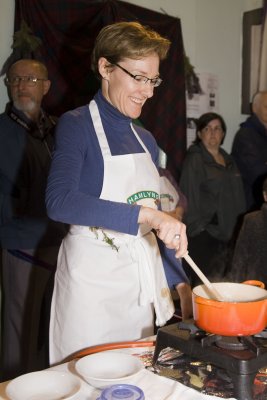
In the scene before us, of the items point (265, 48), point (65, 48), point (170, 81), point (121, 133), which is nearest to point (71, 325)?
point (121, 133)

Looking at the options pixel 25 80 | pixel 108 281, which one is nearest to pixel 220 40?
pixel 25 80

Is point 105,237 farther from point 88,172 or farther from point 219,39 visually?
point 219,39

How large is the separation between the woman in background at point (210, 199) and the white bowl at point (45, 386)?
233cm

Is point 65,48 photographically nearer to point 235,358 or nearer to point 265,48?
point 265,48

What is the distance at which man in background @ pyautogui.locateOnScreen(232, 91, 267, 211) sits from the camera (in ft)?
12.1

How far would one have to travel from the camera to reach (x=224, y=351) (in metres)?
1.05

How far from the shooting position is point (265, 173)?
3623mm

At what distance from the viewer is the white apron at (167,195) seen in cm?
268

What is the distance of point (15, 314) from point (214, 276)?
55.7 inches

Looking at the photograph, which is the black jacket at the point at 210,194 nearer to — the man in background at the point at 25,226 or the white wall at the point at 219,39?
the white wall at the point at 219,39

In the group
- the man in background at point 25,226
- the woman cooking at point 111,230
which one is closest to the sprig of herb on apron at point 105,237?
the woman cooking at point 111,230

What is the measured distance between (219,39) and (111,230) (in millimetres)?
2951

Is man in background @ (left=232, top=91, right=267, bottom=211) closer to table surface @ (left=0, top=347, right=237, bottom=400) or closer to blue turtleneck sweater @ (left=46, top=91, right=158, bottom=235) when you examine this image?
blue turtleneck sweater @ (left=46, top=91, right=158, bottom=235)

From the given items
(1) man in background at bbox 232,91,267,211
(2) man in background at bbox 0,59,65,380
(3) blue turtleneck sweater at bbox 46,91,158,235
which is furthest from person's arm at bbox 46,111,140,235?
(1) man in background at bbox 232,91,267,211
